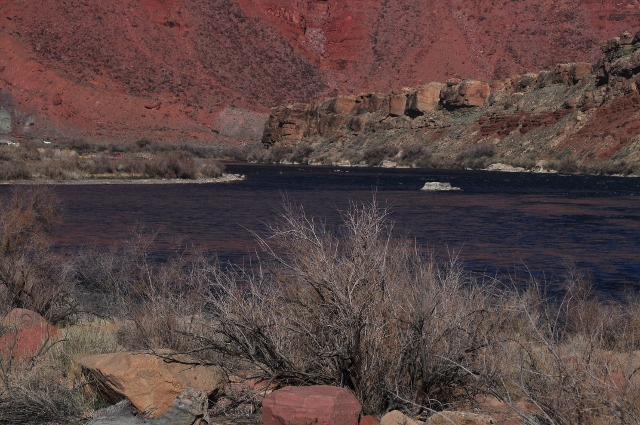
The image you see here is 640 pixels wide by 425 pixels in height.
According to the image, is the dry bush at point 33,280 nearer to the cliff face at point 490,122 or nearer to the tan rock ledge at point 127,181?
the tan rock ledge at point 127,181

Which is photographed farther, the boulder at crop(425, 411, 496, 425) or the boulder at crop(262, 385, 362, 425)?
→ the boulder at crop(425, 411, 496, 425)

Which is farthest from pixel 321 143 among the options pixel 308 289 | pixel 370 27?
pixel 308 289

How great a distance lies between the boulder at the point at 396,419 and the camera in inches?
193

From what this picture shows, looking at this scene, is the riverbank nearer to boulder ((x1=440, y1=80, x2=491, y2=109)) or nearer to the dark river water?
the dark river water

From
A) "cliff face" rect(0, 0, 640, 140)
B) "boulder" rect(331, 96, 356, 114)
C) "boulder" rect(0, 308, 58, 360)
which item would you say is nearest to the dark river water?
"boulder" rect(0, 308, 58, 360)

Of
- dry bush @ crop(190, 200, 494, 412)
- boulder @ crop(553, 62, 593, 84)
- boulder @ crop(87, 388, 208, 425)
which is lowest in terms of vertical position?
boulder @ crop(87, 388, 208, 425)

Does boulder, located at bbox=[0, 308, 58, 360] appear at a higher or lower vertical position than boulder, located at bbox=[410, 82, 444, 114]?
lower

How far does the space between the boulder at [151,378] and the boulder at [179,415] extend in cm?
13

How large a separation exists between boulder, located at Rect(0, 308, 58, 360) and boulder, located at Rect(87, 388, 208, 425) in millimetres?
1138

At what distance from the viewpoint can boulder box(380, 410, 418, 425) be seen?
16.1 ft

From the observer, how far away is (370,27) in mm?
125625

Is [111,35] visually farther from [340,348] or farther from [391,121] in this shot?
[340,348]

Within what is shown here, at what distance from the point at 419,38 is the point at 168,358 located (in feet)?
384

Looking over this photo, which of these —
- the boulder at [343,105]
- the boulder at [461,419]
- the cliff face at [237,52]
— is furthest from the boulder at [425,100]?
the boulder at [461,419]
